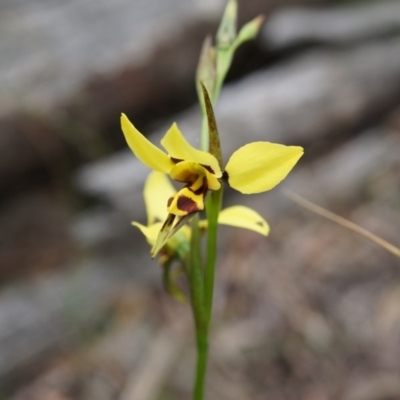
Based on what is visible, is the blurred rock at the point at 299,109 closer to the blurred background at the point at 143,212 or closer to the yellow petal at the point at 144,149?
the blurred background at the point at 143,212

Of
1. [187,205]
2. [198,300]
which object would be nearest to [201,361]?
[198,300]

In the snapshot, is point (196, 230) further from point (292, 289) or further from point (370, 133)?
point (370, 133)

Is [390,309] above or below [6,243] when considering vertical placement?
below

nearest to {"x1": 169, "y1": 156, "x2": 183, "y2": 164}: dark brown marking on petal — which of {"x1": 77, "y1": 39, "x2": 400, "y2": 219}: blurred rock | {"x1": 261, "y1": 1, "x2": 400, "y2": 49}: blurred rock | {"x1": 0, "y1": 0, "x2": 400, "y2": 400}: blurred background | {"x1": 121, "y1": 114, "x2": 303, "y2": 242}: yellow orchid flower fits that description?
{"x1": 121, "y1": 114, "x2": 303, "y2": 242}: yellow orchid flower

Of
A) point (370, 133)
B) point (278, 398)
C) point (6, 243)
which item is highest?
point (6, 243)

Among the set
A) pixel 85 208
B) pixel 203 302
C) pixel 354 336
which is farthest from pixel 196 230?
pixel 85 208

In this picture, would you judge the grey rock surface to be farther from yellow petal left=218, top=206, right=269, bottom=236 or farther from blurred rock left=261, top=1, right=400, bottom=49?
yellow petal left=218, top=206, right=269, bottom=236
